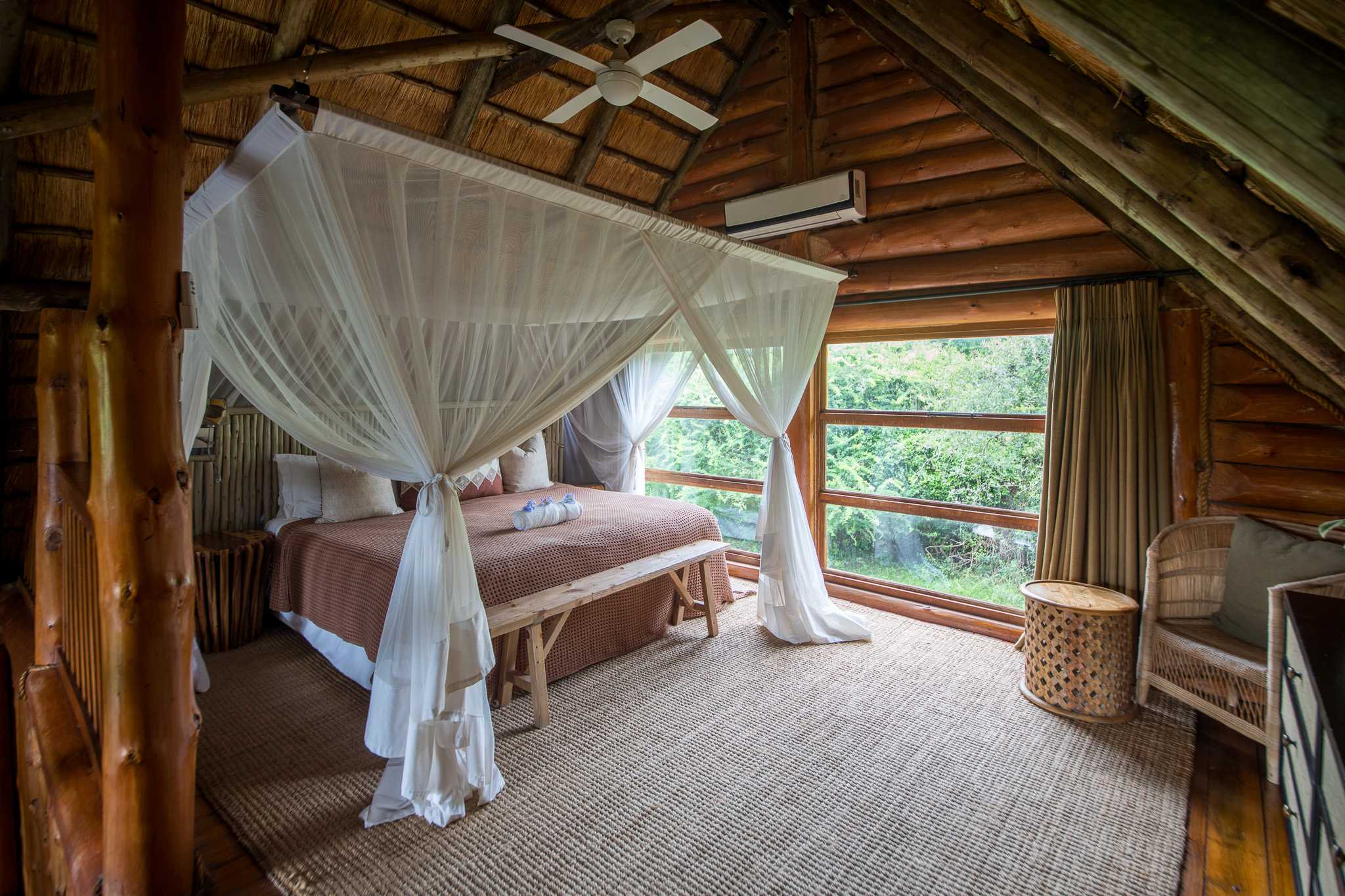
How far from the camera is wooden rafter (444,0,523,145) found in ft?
10.9

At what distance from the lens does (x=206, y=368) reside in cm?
257

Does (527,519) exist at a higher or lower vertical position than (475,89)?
lower

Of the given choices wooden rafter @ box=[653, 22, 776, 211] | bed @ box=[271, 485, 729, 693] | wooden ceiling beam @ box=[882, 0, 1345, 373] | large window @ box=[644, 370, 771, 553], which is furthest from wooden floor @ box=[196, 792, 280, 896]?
wooden rafter @ box=[653, 22, 776, 211]

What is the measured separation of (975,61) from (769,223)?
7.20ft

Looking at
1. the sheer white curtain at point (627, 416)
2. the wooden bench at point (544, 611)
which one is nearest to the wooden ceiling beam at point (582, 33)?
the sheer white curtain at point (627, 416)

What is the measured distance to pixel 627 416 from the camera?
491cm

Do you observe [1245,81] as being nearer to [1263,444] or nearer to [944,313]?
[1263,444]

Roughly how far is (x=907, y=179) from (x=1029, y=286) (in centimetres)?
97

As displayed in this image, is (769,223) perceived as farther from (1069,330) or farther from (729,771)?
(729,771)

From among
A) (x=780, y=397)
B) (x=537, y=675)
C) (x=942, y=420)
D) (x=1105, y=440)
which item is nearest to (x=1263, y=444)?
(x=1105, y=440)

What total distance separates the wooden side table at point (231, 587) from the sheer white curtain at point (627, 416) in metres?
2.09

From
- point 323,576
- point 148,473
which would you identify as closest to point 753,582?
point 323,576

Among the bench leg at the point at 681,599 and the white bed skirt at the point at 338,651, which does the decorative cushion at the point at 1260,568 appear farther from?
the white bed skirt at the point at 338,651

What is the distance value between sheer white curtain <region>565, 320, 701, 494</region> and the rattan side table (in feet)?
7.82
